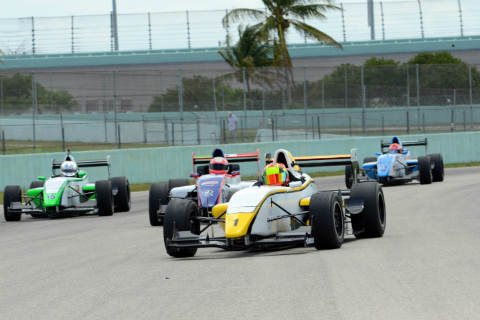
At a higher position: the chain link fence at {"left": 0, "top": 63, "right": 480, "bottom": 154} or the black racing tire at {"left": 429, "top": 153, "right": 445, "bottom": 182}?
the chain link fence at {"left": 0, "top": 63, "right": 480, "bottom": 154}

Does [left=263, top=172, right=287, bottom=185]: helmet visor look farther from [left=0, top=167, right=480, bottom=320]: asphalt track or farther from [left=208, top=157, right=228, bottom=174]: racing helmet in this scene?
[left=208, top=157, right=228, bottom=174]: racing helmet

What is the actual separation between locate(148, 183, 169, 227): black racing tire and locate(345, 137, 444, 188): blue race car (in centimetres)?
845

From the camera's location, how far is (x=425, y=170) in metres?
22.1

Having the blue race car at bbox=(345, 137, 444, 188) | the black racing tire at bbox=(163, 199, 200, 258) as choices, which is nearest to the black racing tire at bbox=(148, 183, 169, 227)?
the black racing tire at bbox=(163, 199, 200, 258)

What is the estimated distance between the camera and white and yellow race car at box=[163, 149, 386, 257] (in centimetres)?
937

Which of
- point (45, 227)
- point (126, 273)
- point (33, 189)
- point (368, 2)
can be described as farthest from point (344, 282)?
point (368, 2)

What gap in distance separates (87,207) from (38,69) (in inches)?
1850

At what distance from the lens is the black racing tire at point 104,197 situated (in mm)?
16859

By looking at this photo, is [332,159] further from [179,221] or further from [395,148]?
[395,148]

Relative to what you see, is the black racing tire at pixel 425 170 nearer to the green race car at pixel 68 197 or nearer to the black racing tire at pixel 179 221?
the green race car at pixel 68 197

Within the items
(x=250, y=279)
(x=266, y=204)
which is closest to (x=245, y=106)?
(x=266, y=204)

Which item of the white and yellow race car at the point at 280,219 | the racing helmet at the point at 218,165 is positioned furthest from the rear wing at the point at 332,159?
the racing helmet at the point at 218,165

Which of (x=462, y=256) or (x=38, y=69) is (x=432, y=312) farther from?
(x=38, y=69)

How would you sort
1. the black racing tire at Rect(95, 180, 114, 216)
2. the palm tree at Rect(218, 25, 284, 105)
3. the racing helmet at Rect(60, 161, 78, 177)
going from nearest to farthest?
the black racing tire at Rect(95, 180, 114, 216), the racing helmet at Rect(60, 161, 78, 177), the palm tree at Rect(218, 25, 284, 105)
